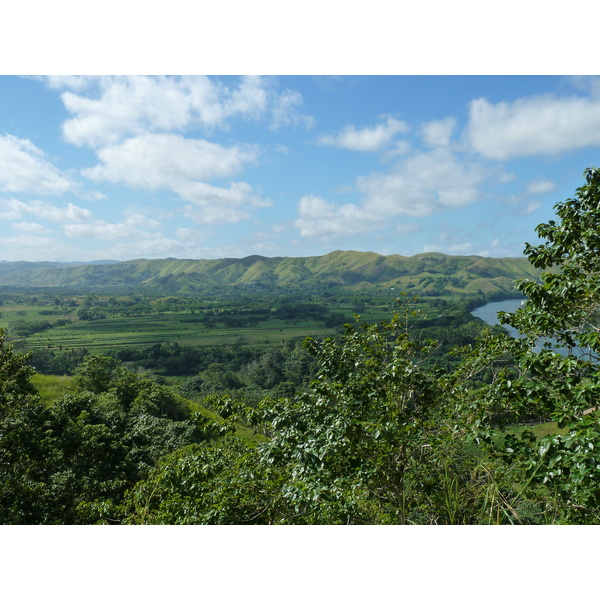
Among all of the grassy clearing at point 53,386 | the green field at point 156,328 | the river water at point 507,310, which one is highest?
the river water at point 507,310

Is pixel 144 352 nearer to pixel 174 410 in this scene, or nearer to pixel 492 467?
pixel 174 410

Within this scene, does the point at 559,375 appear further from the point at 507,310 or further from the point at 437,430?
the point at 507,310

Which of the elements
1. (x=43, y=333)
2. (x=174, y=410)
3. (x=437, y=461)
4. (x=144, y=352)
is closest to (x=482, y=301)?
(x=144, y=352)

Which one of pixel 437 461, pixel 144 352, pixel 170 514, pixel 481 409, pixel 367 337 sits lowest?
pixel 144 352

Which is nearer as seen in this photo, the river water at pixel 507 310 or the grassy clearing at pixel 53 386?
the river water at pixel 507 310

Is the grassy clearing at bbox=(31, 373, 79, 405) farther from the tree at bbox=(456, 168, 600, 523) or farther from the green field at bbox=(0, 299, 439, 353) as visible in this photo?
the green field at bbox=(0, 299, 439, 353)

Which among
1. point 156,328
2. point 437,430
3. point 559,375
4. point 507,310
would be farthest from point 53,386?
point 156,328

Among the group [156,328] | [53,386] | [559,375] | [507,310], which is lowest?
[156,328]

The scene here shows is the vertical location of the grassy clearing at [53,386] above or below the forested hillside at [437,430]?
below

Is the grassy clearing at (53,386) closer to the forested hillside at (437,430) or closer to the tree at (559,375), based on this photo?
the forested hillside at (437,430)

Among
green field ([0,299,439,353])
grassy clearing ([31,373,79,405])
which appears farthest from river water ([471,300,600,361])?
grassy clearing ([31,373,79,405])

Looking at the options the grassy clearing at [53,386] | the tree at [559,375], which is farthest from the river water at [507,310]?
the grassy clearing at [53,386]
